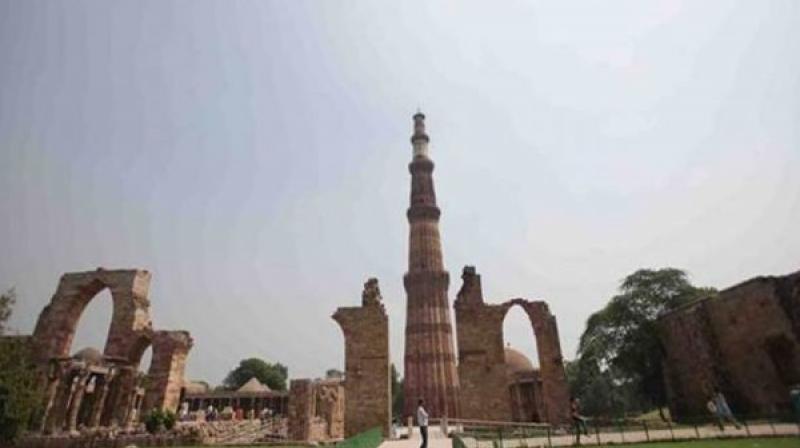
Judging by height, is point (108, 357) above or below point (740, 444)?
above

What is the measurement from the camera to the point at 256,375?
58.5 meters

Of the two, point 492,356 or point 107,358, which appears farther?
point 107,358

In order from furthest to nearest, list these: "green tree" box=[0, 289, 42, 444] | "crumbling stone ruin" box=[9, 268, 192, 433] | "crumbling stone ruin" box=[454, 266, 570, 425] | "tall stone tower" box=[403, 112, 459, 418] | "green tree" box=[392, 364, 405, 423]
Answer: "green tree" box=[392, 364, 405, 423]
"tall stone tower" box=[403, 112, 459, 418]
"crumbling stone ruin" box=[9, 268, 192, 433]
"crumbling stone ruin" box=[454, 266, 570, 425]
"green tree" box=[0, 289, 42, 444]

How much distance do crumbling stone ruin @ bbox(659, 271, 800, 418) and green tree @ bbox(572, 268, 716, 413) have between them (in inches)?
150

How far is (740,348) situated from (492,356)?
933 cm

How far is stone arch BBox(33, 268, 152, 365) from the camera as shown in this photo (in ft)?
59.4

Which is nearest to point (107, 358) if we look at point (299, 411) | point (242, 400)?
point (299, 411)

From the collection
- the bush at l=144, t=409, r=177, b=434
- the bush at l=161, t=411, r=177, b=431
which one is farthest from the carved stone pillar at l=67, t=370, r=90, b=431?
the bush at l=161, t=411, r=177, b=431

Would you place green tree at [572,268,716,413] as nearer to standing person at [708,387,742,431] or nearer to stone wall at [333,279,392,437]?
standing person at [708,387,742,431]

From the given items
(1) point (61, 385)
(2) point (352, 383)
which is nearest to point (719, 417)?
(2) point (352, 383)

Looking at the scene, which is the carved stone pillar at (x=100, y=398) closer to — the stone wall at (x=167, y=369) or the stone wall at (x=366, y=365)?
the stone wall at (x=167, y=369)

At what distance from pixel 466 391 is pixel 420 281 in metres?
14.8

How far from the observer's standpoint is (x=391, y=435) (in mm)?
13758

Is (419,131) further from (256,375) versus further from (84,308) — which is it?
(256,375)
